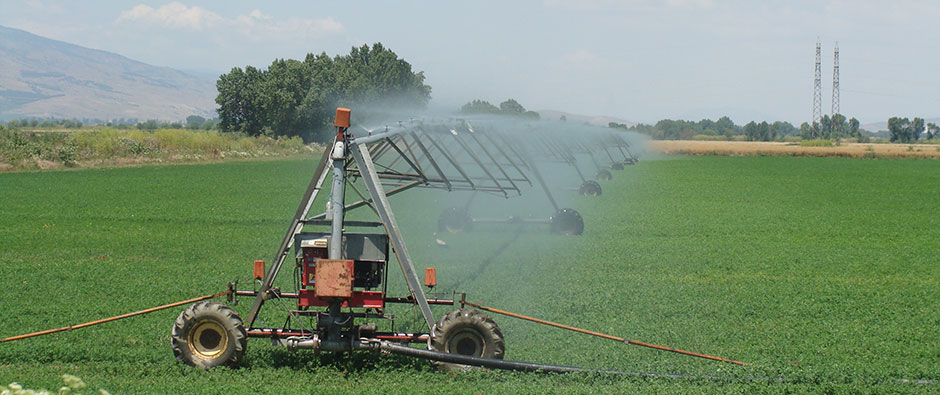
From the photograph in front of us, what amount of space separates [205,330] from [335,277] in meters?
1.43

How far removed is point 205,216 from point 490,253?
952 cm

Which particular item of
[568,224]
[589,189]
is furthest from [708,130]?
[568,224]

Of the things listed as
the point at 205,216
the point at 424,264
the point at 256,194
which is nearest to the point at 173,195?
the point at 256,194

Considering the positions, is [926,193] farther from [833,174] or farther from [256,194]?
[256,194]

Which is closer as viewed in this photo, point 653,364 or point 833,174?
point 653,364

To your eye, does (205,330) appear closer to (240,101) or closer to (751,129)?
(240,101)

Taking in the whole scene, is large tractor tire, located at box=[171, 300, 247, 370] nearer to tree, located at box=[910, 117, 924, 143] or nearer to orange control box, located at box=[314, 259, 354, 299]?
orange control box, located at box=[314, 259, 354, 299]

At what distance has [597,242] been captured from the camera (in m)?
18.4

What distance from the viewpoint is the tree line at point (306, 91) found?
235 feet

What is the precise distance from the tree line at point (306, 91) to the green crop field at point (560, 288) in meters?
43.3

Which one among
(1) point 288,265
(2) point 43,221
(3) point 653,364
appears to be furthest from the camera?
(2) point 43,221

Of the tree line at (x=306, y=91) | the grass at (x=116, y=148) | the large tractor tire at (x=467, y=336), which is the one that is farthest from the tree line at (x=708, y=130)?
the large tractor tire at (x=467, y=336)

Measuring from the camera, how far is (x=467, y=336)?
7773mm

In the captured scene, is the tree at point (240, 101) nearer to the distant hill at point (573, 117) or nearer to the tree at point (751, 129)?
the distant hill at point (573, 117)
